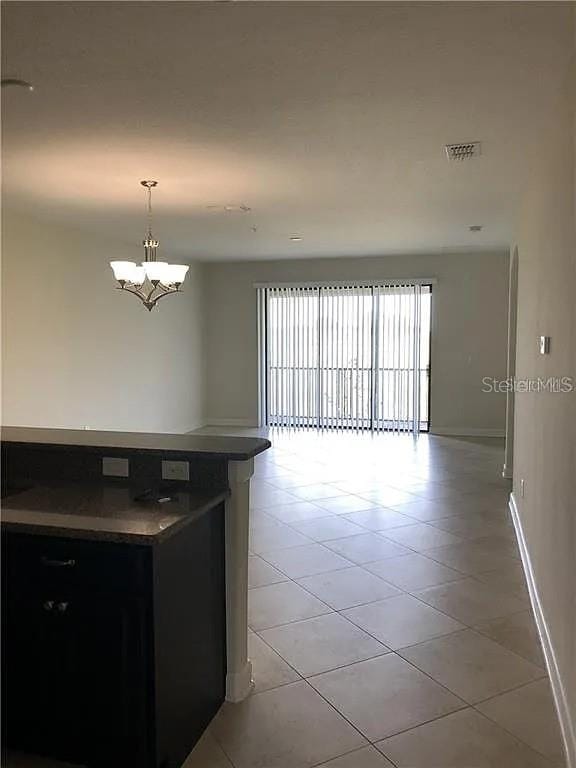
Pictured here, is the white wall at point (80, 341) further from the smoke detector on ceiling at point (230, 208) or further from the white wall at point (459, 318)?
the white wall at point (459, 318)

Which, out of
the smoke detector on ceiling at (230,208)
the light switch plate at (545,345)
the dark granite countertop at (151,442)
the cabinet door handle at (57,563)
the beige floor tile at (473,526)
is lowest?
the beige floor tile at (473,526)

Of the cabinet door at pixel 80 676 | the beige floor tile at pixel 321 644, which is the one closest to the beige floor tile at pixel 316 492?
the beige floor tile at pixel 321 644

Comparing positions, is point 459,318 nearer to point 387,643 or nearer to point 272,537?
point 272,537

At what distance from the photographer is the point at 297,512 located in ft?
17.4

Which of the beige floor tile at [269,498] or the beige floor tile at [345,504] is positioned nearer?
the beige floor tile at [345,504]

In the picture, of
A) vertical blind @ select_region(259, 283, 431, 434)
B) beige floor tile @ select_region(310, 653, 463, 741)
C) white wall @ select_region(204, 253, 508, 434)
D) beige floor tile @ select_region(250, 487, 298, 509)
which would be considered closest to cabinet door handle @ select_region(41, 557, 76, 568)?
beige floor tile @ select_region(310, 653, 463, 741)

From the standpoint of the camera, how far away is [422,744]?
2301 millimetres

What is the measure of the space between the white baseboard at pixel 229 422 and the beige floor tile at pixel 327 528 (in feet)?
16.3

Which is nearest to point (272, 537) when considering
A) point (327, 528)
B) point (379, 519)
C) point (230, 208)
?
point (327, 528)

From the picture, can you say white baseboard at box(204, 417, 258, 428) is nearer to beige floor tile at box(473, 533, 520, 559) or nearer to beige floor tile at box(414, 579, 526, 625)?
beige floor tile at box(473, 533, 520, 559)

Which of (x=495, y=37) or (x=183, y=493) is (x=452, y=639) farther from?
(x=495, y=37)

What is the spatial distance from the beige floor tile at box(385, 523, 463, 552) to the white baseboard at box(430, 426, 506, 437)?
445 cm

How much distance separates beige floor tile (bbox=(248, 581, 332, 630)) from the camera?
3.31m

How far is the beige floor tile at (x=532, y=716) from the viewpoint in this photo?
231 centimetres
